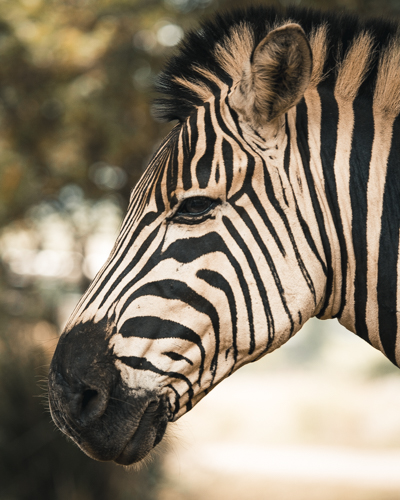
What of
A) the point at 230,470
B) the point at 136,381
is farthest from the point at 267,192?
the point at 230,470

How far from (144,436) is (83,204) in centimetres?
1076

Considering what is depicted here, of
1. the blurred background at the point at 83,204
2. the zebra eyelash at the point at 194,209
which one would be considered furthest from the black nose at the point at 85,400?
the zebra eyelash at the point at 194,209

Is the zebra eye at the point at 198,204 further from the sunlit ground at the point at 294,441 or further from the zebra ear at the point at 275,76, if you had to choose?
the sunlit ground at the point at 294,441

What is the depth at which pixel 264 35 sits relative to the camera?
2.65 meters

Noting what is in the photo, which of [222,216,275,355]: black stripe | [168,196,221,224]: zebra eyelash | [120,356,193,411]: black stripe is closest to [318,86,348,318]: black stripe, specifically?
[222,216,275,355]: black stripe

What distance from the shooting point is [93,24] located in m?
7.76

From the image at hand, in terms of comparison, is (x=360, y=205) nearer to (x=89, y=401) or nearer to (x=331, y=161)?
(x=331, y=161)

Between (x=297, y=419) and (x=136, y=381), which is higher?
(x=136, y=381)

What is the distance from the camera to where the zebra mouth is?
2217 millimetres

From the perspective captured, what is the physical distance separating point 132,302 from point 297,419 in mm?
15154

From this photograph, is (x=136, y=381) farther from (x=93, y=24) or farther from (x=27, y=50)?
(x=93, y=24)

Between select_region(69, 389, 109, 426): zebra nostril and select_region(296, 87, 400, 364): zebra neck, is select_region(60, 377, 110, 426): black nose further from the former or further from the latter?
select_region(296, 87, 400, 364): zebra neck

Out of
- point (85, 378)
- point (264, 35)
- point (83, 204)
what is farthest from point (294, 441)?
point (264, 35)

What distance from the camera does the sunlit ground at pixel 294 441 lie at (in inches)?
372
